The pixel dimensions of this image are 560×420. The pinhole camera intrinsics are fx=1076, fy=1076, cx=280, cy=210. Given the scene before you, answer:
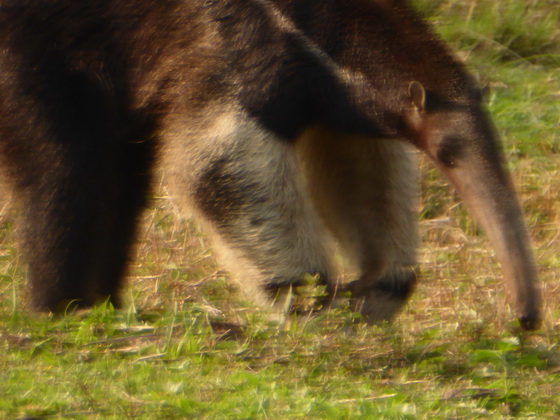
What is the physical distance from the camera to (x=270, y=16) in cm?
488

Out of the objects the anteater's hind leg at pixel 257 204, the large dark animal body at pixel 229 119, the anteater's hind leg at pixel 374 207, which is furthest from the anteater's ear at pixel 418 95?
the anteater's hind leg at pixel 257 204

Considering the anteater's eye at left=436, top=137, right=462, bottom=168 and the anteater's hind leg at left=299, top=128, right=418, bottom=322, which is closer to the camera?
the anteater's eye at left=436, top=137, right=462, bottom=168

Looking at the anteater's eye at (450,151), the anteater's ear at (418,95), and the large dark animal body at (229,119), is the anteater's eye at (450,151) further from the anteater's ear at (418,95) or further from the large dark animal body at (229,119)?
the anteater's ear at (418,95)

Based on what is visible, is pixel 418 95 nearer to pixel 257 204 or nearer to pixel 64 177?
pixel 257 204

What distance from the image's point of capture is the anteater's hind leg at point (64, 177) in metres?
4.79

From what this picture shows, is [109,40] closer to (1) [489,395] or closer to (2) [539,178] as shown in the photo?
(1) [489,395]

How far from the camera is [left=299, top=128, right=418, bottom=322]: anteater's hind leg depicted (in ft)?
16.5

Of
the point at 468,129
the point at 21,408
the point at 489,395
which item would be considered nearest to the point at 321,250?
the point at 468,129

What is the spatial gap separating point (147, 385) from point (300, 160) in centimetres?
186

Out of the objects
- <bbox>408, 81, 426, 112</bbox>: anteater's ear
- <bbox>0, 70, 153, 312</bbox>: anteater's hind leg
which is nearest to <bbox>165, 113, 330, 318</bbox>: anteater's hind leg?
<bbox>0, 70, 153, 312</bbox>: anteater's hind leg

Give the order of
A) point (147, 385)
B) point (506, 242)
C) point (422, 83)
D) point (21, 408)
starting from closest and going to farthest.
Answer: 1. point (21, 408)
2. point (147, 385)
3. point (506, 242)
4. point (422, 83)

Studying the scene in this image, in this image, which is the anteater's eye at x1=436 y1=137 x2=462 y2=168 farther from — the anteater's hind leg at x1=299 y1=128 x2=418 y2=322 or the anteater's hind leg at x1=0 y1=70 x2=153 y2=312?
the anteater's hind leg at x1=0 y1=70 x2=153 y2=312

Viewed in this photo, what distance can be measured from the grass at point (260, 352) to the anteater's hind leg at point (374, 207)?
209 millimetres

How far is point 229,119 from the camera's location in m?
4.75
